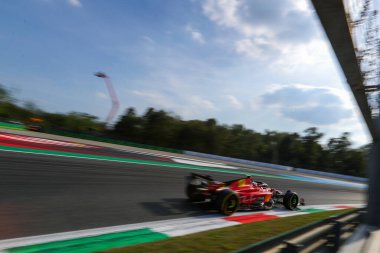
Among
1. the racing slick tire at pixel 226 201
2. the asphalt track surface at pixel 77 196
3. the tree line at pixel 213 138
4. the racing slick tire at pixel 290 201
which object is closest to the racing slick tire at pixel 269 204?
the racing slick tire at pixel 290 201

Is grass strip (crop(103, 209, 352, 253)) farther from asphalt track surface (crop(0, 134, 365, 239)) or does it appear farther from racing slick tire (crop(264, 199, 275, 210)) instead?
racing slick tire (crop(264, 199, 275, 210))

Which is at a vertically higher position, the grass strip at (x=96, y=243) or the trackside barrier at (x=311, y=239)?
the trackside barrier at (x=311, y=239)

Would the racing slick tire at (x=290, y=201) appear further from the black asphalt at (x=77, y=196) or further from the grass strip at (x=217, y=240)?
the black asphalt at (x=77, y=196)

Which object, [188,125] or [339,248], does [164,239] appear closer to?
[339,248]

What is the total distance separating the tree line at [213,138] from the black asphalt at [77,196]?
3220 cm

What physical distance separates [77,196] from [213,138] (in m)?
46.5

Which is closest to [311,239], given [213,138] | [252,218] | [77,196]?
[252,218]

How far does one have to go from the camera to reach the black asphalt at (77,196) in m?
5.20

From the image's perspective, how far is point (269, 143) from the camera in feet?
234

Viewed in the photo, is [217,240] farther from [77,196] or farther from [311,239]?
[77,196]

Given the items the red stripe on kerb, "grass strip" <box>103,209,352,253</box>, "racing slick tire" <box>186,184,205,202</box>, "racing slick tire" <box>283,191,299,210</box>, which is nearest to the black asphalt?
"racing slick tire" <box>186,184,205,202</box>

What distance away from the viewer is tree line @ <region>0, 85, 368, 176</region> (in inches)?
1964

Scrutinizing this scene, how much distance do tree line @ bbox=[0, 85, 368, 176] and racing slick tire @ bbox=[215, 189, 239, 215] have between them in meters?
34.6

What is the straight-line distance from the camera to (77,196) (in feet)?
21.5
